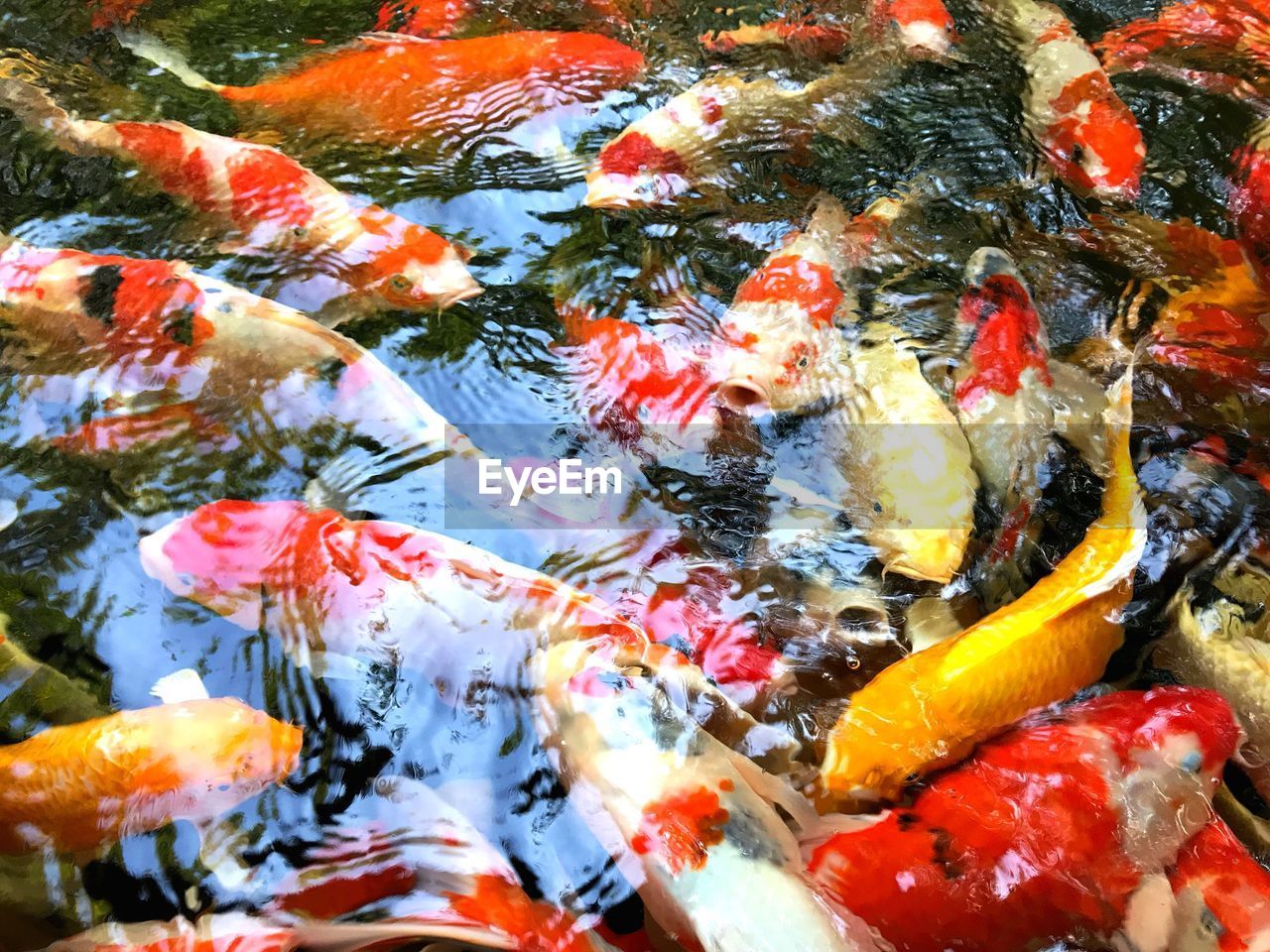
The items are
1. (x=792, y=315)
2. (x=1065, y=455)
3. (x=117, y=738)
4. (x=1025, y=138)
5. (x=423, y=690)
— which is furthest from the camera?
(x=1025, y=138)

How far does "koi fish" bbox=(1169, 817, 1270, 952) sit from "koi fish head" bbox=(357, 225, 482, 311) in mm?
2505

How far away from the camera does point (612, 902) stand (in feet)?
6.36

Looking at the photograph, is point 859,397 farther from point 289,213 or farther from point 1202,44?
point 1202,44

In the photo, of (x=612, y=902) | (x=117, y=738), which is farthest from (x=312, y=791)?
(x=612, y=902)

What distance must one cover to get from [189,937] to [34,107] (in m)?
3.14

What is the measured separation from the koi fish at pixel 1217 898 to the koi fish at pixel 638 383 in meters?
1.55

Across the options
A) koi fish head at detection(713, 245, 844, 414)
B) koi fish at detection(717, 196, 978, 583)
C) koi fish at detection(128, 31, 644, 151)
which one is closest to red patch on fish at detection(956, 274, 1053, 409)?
koi fish at detection(717, 196, 978, 583)

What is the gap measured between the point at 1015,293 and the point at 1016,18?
1.81 meters

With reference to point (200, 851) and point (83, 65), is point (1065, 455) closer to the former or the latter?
point (200, 851)

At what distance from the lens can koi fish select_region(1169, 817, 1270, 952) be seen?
6.03ft

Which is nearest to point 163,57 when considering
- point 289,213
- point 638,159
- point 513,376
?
point 289,213

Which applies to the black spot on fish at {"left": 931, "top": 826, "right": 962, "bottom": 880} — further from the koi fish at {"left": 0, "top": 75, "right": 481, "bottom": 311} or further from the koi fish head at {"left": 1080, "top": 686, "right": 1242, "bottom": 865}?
the koi fish at {"left": 0, "top": 75, "right": 481, "bottom": 311}

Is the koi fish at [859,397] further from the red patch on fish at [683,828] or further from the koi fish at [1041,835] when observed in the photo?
the red patch on fish at [683,828]

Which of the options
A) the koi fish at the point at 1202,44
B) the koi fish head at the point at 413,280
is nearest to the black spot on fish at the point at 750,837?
the koi fish head at the point at 413,280
